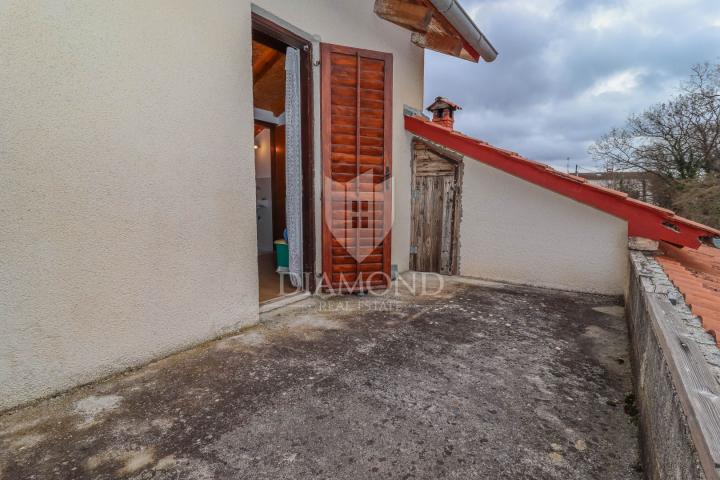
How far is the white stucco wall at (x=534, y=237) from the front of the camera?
4.33 m

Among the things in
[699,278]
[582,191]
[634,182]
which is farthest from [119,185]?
[634,182]

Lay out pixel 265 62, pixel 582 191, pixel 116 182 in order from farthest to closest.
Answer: pixel 265 62 < pixel 582 191 < pixel 116 182

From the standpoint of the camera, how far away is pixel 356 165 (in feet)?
13.9

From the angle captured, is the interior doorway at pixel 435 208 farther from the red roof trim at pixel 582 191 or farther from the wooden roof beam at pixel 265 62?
the wooden roof beam at pixel 265 62

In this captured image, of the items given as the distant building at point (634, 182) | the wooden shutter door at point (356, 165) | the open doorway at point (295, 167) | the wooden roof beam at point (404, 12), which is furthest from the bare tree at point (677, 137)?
the open doorway at point (295, 167)

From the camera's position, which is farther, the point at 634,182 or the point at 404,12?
the point at 634,182

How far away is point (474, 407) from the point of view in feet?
6.51

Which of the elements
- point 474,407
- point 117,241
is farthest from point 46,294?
point 474,407

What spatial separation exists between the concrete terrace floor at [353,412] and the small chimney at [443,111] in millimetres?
5532

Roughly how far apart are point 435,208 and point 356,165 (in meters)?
1.87

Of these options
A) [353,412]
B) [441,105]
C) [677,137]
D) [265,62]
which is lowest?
[353,412]

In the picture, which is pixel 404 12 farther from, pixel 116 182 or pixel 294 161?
pixel 116 182

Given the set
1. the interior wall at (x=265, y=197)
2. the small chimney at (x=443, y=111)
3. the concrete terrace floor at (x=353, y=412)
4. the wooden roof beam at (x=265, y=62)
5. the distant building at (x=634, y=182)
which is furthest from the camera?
the distant building at (x=634, y=182)

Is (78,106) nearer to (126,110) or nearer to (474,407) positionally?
(126,110)
